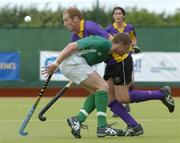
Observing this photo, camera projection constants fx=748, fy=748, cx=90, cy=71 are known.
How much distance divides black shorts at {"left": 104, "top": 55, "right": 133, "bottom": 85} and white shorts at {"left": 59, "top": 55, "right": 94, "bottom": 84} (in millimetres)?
616

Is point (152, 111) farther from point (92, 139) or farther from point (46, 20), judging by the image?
point (46, 20)

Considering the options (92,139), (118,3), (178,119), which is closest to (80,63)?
(92,139)

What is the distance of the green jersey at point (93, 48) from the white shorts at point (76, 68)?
11 cm

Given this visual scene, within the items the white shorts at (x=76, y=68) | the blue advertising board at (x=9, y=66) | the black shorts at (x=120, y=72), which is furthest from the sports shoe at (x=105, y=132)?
the blue advertising board at (x=9, y=66)

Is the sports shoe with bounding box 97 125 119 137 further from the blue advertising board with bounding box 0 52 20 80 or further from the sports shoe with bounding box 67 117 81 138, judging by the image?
the blue advertising board with bounding box 0 52 20 80

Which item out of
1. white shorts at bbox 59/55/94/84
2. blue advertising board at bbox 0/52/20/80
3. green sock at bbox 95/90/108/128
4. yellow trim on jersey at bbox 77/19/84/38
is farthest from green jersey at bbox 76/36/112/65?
blue advertising board at bbox 0/52/20/80

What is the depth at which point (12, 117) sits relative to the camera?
11.4 metres

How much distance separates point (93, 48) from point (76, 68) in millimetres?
290

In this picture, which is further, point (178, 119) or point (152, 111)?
point (152, 111)

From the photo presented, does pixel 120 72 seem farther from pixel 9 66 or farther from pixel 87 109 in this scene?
pixel 9 66

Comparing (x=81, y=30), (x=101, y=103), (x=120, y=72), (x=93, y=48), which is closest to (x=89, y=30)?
(x=81, y=30)

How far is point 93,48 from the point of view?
8.23 metres

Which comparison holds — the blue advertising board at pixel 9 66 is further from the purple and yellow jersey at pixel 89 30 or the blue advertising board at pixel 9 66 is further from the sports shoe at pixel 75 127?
the sports shoe at pixel 75 127

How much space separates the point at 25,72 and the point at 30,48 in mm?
724
